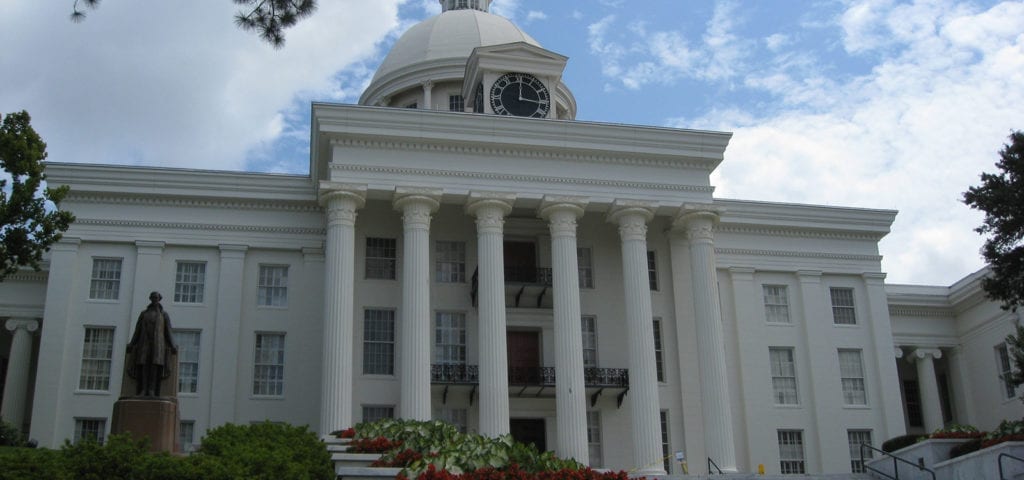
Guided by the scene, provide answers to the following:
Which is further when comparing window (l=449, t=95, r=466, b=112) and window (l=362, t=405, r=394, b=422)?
window (l=449, t=95, r=466, b=112)

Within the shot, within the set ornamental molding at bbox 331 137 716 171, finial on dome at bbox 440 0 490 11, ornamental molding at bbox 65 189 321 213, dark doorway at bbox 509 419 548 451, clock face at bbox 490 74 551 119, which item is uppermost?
finial on dome at bbox 440 0 490 11

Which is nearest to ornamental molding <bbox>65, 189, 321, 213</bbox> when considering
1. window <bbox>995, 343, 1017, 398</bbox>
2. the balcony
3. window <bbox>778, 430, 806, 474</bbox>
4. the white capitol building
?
the white capitol building

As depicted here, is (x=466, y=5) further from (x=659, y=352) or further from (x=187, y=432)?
(x=187, y=432)

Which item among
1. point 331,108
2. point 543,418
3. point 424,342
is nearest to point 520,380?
point 543,418

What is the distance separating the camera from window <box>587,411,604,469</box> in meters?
34.9

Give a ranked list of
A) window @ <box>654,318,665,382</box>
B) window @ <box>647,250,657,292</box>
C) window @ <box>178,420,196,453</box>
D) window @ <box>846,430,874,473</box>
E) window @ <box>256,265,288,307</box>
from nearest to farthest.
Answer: window @ <box>178,420,196,453</box>
window @ <box>256,265,288,307</box>
window @ <box>654,318,665,382</box>
window @ <box>647,250,657,292</box>
window @ <box>846,430,874,473</box>

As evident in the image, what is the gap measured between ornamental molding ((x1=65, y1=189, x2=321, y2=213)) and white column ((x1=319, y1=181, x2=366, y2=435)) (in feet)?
9.97

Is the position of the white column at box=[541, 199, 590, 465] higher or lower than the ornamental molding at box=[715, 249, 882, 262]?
lower

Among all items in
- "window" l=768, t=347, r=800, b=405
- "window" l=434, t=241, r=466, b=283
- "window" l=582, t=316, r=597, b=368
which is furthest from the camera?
"window" l=768, t=347, r=800, b=405

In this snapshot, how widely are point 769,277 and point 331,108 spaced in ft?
57.0

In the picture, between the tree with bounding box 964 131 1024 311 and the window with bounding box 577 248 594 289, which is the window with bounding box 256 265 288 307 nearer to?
the window with bounding box 577 248 594 289

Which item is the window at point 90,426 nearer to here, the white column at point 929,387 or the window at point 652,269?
the window at point 652,269

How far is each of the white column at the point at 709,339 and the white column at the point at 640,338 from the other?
60.2 inches

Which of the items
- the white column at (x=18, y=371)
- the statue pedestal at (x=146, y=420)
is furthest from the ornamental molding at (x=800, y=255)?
the white column at (x=18, y=371)
